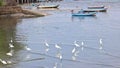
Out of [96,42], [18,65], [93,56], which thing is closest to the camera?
[18,65]

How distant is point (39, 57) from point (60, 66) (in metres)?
2.90

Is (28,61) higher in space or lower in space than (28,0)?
higher

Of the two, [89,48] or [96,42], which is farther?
[96,42]

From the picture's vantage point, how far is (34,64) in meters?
20.9

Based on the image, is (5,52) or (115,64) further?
(5,52)

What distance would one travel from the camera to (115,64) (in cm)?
2112

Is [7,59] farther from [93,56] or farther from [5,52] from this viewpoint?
[93,56]

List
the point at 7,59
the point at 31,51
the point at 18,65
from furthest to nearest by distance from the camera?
the point at 31,51 < the point at 7,59 < the point at 18,65

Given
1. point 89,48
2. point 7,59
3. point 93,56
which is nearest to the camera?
point 7,59

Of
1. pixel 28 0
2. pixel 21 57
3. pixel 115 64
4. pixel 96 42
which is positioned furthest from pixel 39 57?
pixel 28 0

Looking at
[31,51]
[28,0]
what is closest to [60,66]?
[31,51]

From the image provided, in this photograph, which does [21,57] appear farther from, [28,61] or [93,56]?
[93,56]

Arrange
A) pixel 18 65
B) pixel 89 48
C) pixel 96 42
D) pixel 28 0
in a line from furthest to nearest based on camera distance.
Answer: pixel 28 0, pixel 96 42, pixel 89 48, pixel 18 65

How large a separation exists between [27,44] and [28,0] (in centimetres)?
10400
